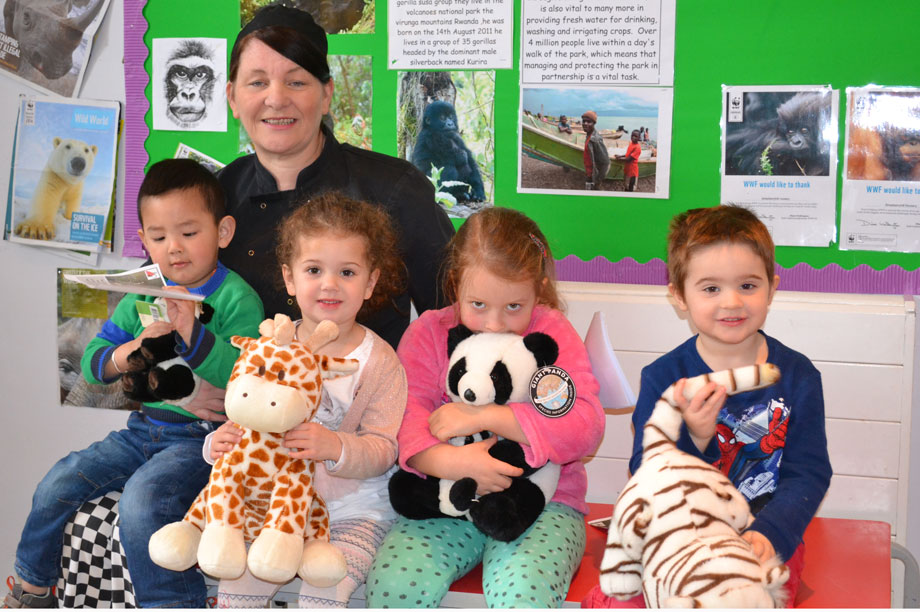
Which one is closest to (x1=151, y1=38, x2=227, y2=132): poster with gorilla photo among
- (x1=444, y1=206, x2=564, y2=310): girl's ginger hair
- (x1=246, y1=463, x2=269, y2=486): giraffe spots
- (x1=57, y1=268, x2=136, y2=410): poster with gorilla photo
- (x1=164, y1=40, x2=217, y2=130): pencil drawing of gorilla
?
(x1=164, y1=40, x2=217, y2=130): pencil drawing of gorilla

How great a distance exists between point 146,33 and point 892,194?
1927 mm

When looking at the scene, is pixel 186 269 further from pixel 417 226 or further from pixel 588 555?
pixel 588 555

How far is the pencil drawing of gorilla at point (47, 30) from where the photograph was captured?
2.40 metres

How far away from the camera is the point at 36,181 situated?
247 cm

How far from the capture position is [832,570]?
1626 millimetres

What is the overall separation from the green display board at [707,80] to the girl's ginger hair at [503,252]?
0.41 meters

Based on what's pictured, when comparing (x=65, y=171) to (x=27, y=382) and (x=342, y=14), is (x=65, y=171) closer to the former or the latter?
(x=27, y=382)

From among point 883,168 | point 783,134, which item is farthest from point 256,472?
point 883,168

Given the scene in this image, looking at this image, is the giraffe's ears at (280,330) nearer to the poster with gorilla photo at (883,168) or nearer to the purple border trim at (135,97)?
the purple border trim at (135,97)

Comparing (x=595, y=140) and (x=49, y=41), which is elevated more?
(x=49, y=41)

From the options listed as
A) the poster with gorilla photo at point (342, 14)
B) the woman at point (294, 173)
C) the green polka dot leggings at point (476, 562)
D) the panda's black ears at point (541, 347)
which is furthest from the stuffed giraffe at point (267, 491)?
the poster with gorilla photo at point (342, 14)

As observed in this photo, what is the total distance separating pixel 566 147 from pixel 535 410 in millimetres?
771

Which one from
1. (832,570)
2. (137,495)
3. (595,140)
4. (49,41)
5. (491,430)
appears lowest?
(832,570)

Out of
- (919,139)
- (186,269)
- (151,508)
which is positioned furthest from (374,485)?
(919,139)
